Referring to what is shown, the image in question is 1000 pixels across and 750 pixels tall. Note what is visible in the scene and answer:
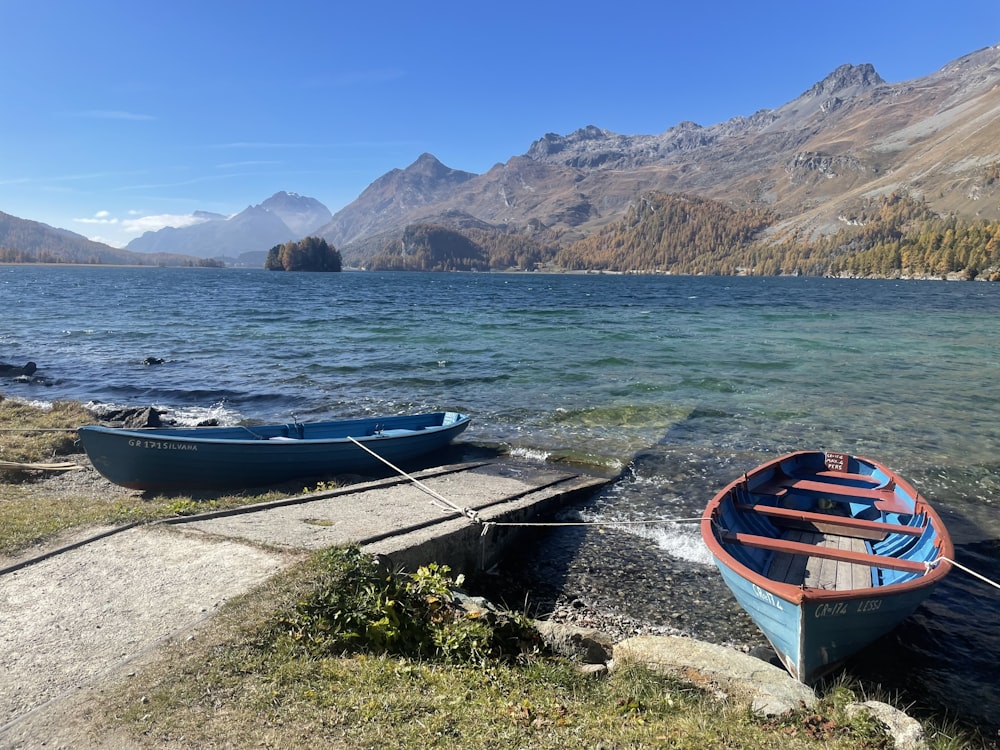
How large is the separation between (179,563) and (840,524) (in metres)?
11.1

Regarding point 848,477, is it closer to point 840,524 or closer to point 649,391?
point 840,524

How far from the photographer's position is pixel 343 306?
262 feet

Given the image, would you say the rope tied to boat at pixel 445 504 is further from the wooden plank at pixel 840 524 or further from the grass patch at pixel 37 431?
the grass patch at pixel 37 431

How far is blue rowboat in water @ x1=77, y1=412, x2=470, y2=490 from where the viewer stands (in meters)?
13.2

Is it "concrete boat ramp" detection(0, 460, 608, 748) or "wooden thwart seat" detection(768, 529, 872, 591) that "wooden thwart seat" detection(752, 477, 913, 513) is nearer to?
"wooden thwart seat" detection(768, 529, 872, 591)

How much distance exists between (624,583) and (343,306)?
74386 millimetres

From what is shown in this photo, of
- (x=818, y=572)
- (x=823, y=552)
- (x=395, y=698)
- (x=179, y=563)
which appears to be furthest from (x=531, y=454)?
(x=395, y=698)

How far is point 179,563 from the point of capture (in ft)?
27.5

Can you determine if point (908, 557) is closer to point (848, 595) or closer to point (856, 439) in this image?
point (848, 595)

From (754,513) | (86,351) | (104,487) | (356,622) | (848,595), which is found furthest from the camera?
(86,351)

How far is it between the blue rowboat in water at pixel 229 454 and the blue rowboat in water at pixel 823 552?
9.20m

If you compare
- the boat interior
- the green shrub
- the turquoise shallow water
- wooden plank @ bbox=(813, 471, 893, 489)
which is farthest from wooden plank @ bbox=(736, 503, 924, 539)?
the green shrub

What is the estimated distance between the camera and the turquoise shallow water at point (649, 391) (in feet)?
39.9

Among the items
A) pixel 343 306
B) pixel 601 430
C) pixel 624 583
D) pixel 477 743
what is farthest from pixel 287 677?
pixel 343 306
